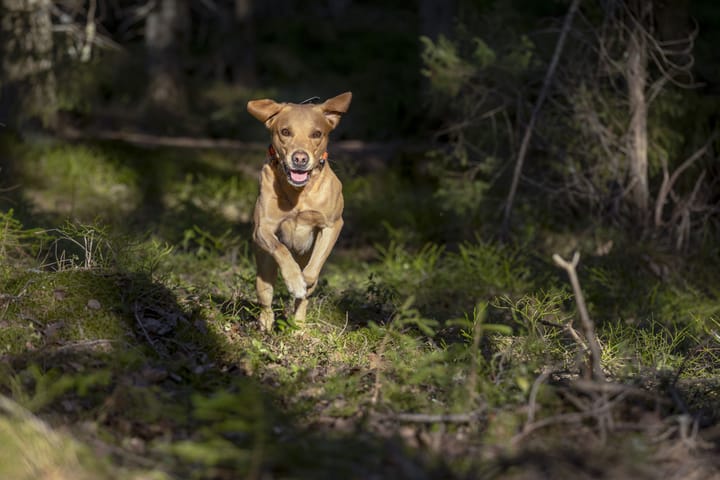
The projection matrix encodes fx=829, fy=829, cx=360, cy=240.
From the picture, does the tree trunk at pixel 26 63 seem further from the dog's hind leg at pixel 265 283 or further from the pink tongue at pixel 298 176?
the pink tongue at pixel 298 176

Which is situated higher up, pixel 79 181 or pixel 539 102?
pixel 539 102

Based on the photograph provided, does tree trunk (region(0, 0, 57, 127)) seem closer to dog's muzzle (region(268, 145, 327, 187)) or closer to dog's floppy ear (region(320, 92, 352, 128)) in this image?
dog's floppy ear (region(320, 92, 352, 128))

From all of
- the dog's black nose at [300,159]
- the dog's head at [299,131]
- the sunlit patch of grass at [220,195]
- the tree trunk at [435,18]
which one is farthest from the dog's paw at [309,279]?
the tree trunk at [435,18]

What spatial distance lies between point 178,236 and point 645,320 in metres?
4.62

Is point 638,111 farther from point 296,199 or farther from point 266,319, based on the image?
point 266,319

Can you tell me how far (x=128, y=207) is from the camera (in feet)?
32.3

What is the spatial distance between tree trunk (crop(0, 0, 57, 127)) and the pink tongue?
6138 mm

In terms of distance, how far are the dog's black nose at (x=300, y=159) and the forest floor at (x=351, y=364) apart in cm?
101

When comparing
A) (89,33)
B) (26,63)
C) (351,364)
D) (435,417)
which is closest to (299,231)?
(351,364)

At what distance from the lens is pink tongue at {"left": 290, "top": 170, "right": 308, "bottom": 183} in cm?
493

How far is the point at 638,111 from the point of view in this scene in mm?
8141

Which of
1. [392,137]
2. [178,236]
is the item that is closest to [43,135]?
[178,236]

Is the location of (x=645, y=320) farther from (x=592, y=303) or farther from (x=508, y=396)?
(x=508, y=396)

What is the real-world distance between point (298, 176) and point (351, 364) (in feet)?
3.83
